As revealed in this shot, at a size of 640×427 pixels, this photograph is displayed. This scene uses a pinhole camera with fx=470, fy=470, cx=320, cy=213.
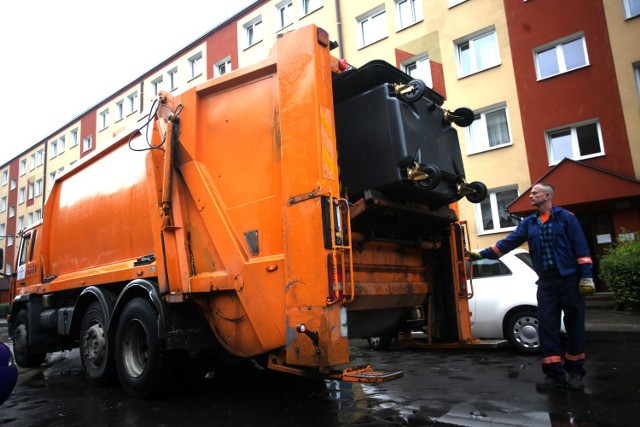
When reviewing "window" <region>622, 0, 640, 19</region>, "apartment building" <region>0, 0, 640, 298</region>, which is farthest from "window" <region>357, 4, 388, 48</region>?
"window" <region>622, 0, 640, 19</region>

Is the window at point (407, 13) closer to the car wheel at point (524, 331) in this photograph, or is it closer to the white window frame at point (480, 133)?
the white window frame at point (480, 133)

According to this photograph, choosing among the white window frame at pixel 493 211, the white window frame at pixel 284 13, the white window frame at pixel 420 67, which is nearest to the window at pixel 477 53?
the white window frame at pixel 420 67

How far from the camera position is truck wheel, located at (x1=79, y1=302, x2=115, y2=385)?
5277mm

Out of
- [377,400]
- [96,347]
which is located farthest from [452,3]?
[96,347]

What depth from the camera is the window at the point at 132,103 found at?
29766mm

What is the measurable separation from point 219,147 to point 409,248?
2146 millimetres

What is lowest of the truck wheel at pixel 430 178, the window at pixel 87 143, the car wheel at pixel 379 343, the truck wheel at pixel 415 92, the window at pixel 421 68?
the car wheel at pixel 379 343

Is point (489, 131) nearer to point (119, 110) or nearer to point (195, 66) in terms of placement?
point (195, 66)

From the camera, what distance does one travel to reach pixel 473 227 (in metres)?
14.7

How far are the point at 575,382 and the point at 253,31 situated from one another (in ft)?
72.0

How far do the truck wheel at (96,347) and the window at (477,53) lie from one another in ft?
44.9

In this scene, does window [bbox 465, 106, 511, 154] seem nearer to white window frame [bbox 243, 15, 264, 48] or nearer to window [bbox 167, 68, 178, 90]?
white window frame [bbox 243, 15, 264, 48]

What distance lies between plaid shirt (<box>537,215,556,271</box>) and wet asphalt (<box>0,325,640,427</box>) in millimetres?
1158

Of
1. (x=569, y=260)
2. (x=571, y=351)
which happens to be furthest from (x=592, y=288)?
(x=571, y=351)
